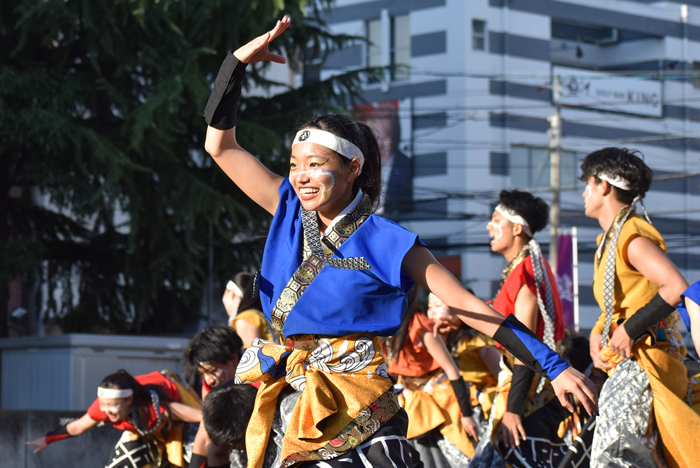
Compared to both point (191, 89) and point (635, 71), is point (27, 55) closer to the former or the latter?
point (191, 89)

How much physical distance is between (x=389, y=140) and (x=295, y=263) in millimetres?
30607

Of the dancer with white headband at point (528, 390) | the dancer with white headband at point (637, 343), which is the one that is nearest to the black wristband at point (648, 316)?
the dancer with white headband at point (637, 343)

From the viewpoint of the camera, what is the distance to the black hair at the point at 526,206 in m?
5.23

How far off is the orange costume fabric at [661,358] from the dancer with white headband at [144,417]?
243cm

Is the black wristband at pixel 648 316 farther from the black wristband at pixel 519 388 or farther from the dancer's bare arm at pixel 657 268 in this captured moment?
the black wristband at pixel 519 388

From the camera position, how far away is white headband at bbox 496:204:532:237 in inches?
205

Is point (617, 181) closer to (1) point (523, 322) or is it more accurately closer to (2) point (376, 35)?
(1) point (523, 322)

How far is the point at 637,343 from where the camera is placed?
4039mm

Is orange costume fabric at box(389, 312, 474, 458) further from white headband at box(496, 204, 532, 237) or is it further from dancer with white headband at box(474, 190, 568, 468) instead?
white headband at box(496, 204, 532, 237)

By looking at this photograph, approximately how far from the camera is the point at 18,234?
11969 mm

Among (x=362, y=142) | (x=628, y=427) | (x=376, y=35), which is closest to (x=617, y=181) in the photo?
(x=628, y=427)

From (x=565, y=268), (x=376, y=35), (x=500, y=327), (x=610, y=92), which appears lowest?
(x=565, y=268)

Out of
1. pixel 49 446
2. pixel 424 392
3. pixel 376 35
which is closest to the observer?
pixel 424 392

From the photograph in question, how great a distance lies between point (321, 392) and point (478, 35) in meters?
33.3
